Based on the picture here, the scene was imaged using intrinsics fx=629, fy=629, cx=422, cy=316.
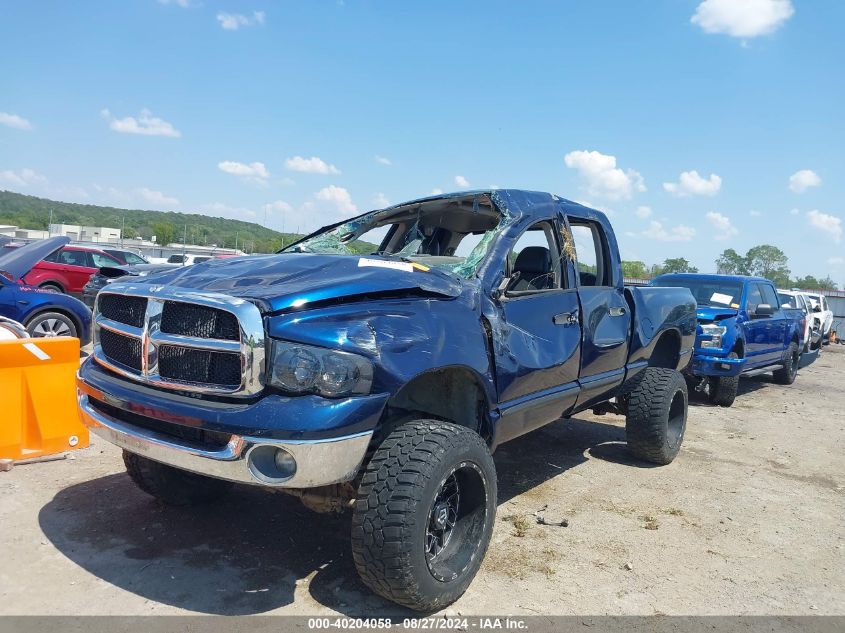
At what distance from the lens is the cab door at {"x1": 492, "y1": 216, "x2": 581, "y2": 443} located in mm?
3447

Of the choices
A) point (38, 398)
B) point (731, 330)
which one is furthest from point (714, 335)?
point (38, 398)

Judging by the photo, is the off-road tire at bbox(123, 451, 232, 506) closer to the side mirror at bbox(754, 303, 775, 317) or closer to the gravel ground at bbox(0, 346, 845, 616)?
the gravel ground at bbox(0, 346, 845, 616)

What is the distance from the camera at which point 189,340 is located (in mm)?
2678

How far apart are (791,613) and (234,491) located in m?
3.37

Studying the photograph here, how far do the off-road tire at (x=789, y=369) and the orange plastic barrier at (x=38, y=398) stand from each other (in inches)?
432

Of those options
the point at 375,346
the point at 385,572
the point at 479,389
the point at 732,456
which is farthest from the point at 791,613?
the point at 732,456

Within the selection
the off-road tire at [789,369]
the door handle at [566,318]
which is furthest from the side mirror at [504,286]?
the off-road tire at [789,369]

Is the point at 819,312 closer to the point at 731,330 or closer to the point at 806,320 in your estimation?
the point at 806,320

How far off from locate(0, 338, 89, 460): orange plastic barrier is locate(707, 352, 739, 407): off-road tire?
25.2 feet

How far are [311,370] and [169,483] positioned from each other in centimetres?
182

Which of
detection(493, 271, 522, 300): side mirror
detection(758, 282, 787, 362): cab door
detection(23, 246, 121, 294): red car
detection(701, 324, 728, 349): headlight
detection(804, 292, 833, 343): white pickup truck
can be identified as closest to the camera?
detection(493, 271, 522, 300): side mirror

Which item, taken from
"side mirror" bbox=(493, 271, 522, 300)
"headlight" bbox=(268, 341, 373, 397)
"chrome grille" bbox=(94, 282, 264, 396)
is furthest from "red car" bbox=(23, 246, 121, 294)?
"headlight" bbox=(268, 341, 373, 397)

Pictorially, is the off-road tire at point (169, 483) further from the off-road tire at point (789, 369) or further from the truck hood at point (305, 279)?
the off-road tire at point (789, 369)

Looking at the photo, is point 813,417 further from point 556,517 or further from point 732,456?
point 556,517
